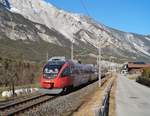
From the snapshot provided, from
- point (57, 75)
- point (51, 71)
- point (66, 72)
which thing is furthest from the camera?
point (66, 72)

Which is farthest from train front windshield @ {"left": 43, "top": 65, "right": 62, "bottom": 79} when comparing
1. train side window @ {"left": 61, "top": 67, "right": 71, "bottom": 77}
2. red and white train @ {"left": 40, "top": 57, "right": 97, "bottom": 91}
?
train side window @ {"left": 61, "top": 67, "right": 71, "bottom": 77}

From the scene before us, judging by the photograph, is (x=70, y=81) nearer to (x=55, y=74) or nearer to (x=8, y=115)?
(x=55, y=74)

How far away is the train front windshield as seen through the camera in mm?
34281

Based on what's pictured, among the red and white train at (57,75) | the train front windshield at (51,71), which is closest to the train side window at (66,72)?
the red and white train at (57,75)

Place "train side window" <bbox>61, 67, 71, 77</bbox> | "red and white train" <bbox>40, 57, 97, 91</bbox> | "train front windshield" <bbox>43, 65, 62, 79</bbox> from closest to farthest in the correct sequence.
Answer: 1. "red and white train" <bbox>40, 57, 97, 91</bbox>
2. "train front windshield" <bbox>43, 65, 62, 79</bbox>
3. "train side window" <bbox>61, 67, 71, 77</bbox>

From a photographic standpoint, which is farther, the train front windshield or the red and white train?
the train front windshield

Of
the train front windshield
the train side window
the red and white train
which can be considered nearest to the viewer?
the red and white train

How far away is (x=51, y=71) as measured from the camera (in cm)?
3466

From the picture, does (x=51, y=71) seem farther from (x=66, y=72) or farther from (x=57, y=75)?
(x=66, y=72)

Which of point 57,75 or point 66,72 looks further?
point 66,72

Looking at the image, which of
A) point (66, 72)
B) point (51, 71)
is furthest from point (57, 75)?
point (66, 72)

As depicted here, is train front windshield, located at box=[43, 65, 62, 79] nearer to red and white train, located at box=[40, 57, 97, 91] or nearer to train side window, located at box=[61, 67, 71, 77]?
red and white train, located at box=[40, 57, 97, 91]

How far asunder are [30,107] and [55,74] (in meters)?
10.7

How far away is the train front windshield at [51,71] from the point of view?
3428 cm
